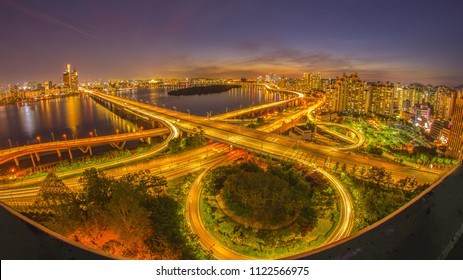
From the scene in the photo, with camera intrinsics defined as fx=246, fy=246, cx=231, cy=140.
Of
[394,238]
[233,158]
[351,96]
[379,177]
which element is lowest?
[233,158]

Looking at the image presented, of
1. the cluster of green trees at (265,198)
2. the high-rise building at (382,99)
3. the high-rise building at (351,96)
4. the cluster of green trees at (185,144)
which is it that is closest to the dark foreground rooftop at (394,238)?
the cluster of green trees at (265,198)

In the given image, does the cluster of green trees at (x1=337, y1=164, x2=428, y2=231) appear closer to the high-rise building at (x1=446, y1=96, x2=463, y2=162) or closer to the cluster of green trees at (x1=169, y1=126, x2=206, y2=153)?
the cluster of green trees at (x1=169, y1=126, x2=206, y2=153)

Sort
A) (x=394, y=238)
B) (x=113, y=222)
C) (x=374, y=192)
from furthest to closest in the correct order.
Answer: (x=374, y=192) → (x=113, y=222) → (x=394, y=238)

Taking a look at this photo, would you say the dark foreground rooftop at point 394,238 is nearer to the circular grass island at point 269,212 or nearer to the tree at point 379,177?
the circular grass island at point 269,212

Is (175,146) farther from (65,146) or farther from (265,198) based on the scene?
(65,146)

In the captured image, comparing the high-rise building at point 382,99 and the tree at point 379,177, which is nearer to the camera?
the tree at point 379,177

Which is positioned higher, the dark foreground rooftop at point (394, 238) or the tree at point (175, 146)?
the dark foreground rooftop at point (394, 238)

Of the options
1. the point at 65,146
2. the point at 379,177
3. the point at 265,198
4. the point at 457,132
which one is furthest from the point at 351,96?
the point at 65,146
